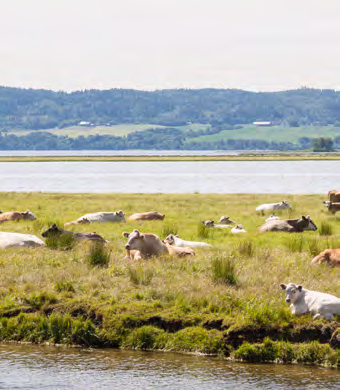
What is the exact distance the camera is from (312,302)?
→ 15.5 meters

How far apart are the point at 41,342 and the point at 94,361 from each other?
1941 mm

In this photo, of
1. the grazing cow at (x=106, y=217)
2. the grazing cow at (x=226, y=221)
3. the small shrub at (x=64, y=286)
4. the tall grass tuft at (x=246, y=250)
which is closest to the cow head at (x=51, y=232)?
the tall grass tuft at (x=246, y=250)

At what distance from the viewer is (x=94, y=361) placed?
563 inches

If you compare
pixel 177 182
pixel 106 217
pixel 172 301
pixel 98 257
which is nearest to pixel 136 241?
pixel 98 257

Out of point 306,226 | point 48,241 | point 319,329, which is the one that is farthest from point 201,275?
point 306,226

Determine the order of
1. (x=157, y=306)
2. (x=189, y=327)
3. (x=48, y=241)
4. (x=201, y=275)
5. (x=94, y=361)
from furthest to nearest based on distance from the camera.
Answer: (x=48, y=241), (x=201, y=275), (x=157, y=306), (x=189, y=327), (x=94, y=361)

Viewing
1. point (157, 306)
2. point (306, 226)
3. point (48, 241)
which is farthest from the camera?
point (306, 226)

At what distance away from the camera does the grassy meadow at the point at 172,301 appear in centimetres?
1481

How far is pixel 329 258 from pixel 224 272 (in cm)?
337

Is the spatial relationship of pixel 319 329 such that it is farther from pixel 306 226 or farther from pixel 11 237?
pixel 306 226

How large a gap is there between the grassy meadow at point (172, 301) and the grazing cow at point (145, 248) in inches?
20.8

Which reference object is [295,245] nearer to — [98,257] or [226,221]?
[98,257]

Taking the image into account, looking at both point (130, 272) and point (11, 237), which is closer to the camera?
point (130, 272)

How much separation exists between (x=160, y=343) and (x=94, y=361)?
4.97 ft
